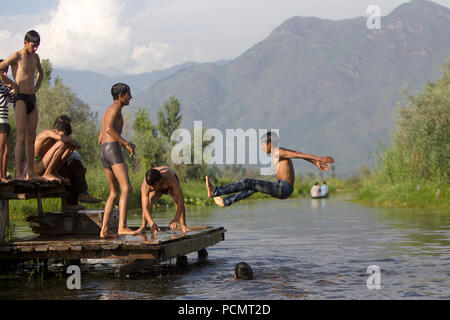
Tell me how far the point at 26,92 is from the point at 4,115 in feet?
1.90

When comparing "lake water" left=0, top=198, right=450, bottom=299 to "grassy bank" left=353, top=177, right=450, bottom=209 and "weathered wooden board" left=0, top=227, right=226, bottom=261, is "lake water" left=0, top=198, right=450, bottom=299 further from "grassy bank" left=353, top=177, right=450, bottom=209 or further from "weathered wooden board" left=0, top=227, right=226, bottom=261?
"grassy bank" left=353, top=177, right=450, bottom=209

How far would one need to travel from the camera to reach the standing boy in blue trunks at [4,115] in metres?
12.9

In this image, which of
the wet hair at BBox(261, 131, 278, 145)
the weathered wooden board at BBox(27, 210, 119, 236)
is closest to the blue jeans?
the wet hair at BBox(261, 131, 278, 145)

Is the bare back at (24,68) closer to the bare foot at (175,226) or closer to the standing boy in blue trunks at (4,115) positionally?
the standing boy in blue trunks at (4,115)

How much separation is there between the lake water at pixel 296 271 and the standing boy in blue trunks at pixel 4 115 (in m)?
2.12

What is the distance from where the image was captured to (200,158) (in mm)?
57125

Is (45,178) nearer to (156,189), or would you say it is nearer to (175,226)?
(156,189)

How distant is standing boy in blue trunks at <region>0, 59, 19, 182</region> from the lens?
12.9m

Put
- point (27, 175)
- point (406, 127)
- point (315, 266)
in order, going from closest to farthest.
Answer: point (27, 175)
point (315, 266)
point (406, 127)

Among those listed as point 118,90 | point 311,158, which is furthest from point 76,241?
point 311,158

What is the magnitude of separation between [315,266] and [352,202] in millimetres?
25929

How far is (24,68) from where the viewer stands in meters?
13.1
